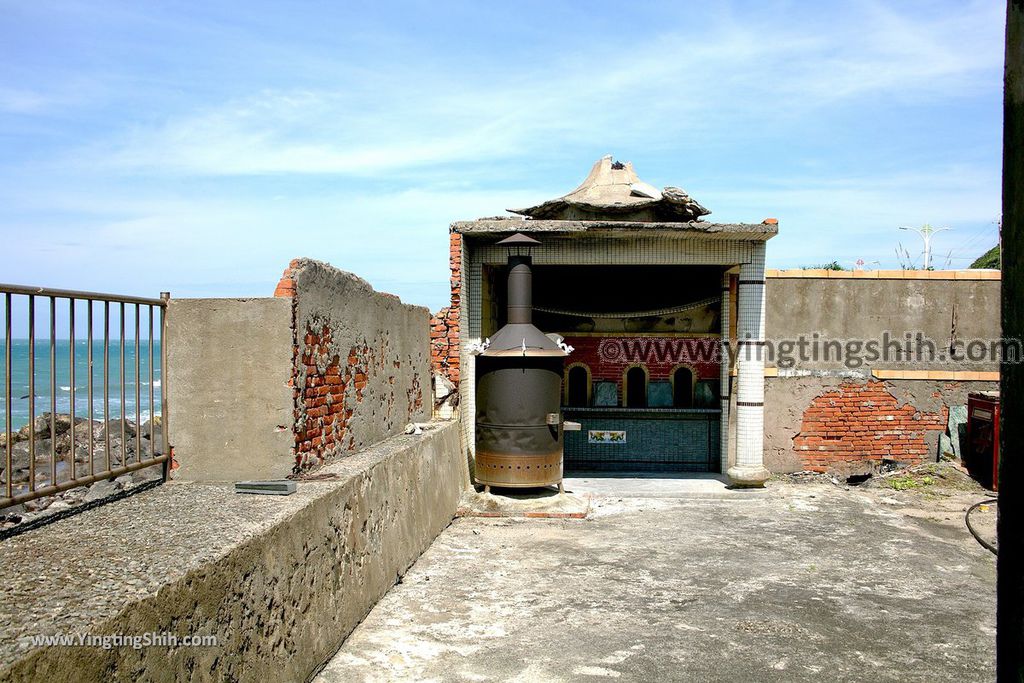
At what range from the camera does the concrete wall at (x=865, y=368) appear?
11.5m

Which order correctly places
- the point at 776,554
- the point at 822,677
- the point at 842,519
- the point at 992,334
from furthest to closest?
the point at 992,334
the point at 842,519
the point at 776,554
the point at 822,677

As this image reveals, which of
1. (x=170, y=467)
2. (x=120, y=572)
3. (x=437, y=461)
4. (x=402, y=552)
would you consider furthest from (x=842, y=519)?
(x=120, y=572)

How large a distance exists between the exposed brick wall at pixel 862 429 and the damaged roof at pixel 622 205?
10.9 feet

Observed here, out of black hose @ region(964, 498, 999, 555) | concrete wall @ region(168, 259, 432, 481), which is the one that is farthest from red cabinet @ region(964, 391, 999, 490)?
concrete wall @ region(168, 259, 432, 481)

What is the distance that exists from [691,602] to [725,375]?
6.11m

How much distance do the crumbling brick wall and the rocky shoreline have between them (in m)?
1.00

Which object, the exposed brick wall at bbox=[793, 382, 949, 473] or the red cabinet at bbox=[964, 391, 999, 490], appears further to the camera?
the exposed brick wall at bbox=[793, 382, 949, 473]

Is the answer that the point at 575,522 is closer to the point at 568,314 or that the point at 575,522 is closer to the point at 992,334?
the point at 568,314

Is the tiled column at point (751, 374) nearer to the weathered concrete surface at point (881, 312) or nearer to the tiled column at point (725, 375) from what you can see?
the tiled column at point (725, 375)

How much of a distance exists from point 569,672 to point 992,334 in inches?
376

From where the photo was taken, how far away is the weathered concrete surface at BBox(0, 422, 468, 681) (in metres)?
2.70

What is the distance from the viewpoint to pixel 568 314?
485 inches

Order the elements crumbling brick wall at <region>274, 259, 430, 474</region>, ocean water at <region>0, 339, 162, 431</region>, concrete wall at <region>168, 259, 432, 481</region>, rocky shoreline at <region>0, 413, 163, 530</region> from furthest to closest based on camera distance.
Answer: crumbling brick wall at <region>274, 259, 430, 474</region>, concrete wall at <region>168, 259, 432, 481</region>, ocean water at <region>0, 339, 162, 431</region>, rocky shoreline at <region>0, 413, 163, 530</region>

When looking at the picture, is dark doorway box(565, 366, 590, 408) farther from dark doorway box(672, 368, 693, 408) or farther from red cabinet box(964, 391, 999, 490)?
red cabinet box(964, 391, 999, 490)
